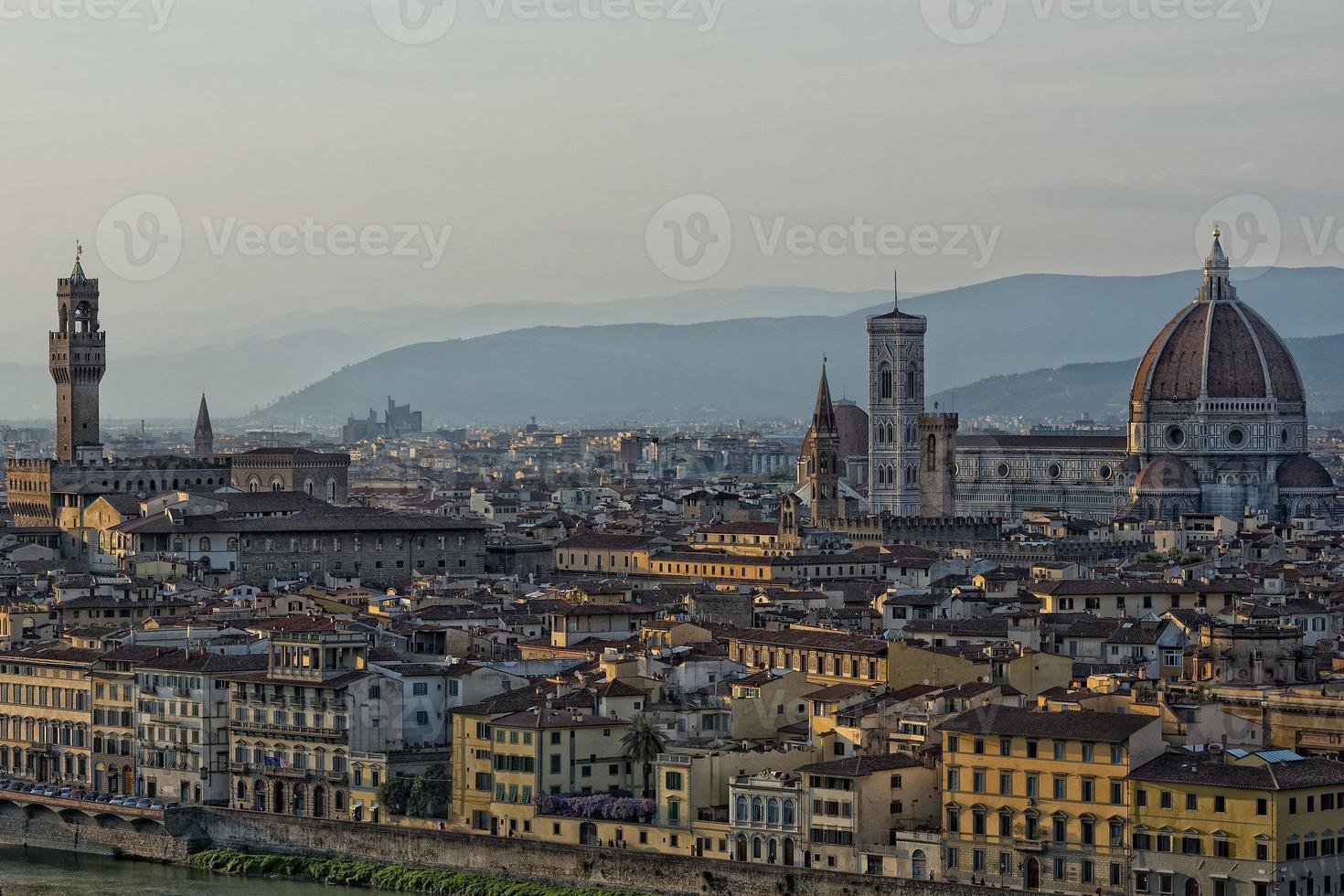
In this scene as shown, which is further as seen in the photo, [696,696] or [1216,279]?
[1216,279]

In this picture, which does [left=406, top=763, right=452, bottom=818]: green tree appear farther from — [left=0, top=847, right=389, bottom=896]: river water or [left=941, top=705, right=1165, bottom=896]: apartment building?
[left=941, top=705, right=1165, bottom=896]: apartment building

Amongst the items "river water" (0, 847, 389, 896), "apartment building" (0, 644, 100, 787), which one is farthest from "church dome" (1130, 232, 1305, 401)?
"river water" (0, 847, 389, 896)

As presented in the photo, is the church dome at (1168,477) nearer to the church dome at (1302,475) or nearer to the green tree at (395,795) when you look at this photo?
the church dome at (1302,475)

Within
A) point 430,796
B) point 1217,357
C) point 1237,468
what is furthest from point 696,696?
point 1217,357

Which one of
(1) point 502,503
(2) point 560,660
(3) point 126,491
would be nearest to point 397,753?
(2) point 560,660

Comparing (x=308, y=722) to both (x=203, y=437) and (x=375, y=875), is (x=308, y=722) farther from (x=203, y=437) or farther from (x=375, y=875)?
(x=203, y=437)

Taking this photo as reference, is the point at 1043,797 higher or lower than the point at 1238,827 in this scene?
higher

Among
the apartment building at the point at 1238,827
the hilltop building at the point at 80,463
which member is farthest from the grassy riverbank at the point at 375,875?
the hilltop building at the point at 80,463

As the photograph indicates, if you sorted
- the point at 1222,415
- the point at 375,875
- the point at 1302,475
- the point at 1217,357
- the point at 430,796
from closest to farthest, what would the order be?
the point at 375,875 < the point at 430,796 < the point at 1302,475 < the point at 1222,415 < the point at 1217,357
